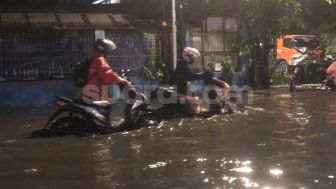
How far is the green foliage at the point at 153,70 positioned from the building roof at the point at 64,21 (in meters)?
1.29

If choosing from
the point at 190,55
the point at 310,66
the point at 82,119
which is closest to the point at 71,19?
the point at 190,55

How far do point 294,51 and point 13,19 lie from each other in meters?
12.4

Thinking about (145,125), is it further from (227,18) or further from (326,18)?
(326,18)

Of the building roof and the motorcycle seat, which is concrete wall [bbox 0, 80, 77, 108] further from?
the motorcycle seat

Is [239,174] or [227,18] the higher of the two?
[227,18]

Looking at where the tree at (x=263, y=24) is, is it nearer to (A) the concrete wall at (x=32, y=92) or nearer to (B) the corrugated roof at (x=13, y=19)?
(A) the concrete wall at (x=32, y=92)

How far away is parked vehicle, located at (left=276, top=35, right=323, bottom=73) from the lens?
2131cm

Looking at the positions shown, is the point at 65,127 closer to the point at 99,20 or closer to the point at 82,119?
the point at 82,119

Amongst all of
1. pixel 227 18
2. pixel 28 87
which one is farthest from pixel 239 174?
pixel 227 18

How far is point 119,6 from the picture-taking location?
17.9m

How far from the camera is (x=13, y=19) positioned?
51.1 ft

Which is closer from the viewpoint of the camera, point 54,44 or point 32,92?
point 32,92

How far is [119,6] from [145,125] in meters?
8.65

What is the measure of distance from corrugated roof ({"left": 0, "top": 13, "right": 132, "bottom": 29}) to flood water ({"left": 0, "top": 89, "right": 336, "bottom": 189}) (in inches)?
196
